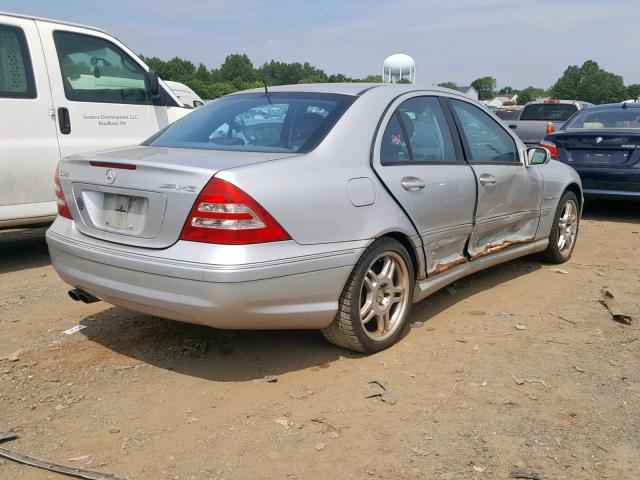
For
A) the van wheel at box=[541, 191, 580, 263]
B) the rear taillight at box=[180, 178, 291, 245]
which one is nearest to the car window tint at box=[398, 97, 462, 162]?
the rear taillight at box=[180, 178, 291, 245]

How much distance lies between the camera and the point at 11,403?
10.8 ft

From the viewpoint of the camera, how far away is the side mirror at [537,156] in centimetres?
531

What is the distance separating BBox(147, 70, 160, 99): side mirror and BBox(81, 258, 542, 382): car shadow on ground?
2.79 metres

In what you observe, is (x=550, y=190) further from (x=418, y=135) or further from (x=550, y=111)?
(x=550, y=111)

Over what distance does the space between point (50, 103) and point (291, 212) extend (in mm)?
3611

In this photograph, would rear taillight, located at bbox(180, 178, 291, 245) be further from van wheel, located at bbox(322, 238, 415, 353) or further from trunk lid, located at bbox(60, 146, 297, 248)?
van wheel, located at bbox(322, 238, 415, 353)

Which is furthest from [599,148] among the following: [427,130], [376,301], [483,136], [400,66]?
[400,66]

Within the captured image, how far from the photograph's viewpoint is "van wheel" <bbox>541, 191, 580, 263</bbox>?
5832 millimetres

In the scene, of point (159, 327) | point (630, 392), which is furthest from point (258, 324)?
point (630, 392)

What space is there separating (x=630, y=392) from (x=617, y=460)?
74 centimetres

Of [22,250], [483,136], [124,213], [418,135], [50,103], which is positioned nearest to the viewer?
[124,213]

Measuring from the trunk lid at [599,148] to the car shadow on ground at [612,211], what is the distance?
590 millimetres

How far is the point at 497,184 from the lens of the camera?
4.78 meters

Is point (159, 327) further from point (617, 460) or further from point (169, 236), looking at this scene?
point (617, 460)
